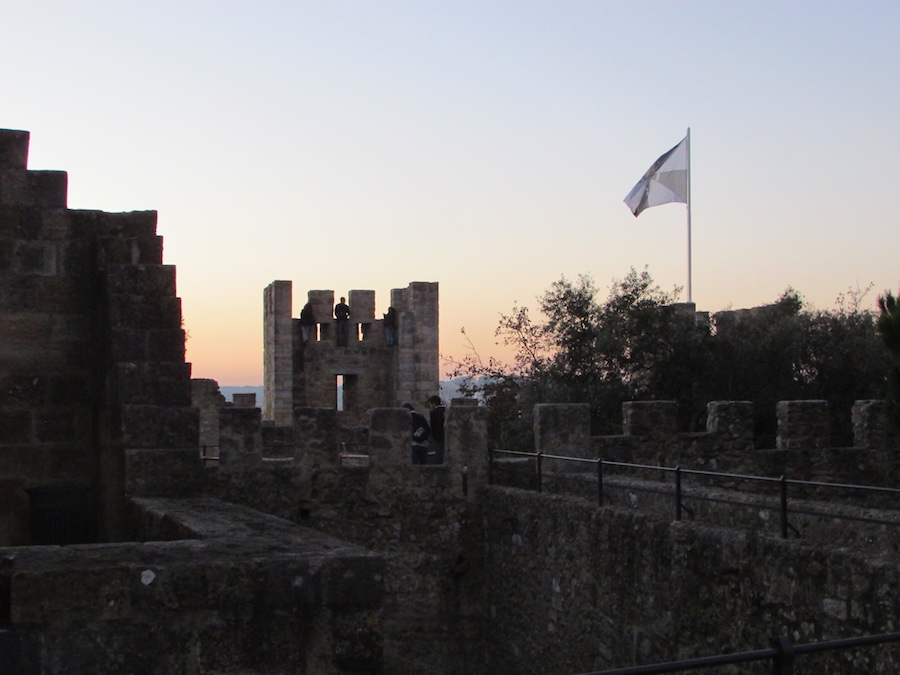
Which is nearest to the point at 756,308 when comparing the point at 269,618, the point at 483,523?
the point at 483,523

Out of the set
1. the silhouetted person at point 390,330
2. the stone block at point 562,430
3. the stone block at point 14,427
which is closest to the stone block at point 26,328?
the stone block at point 14,427

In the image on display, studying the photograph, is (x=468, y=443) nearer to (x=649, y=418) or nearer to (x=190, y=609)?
(x=649, y=418)

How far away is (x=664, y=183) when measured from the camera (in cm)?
2639

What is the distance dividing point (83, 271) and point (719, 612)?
4.77 meters

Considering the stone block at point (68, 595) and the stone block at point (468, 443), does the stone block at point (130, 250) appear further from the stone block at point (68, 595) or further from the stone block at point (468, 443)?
the stone block at point (468, 443)

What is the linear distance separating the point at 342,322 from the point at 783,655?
3101 centimetres

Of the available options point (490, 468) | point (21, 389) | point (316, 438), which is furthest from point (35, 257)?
point (490, 468)

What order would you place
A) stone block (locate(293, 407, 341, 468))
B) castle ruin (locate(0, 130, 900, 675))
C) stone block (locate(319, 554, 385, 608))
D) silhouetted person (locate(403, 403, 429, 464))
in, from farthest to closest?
silhouetted person (locate(403, 403, 429, 464))
stone block (locate(293, 407, 341, 468))
stone block (locate(319, 554, 385, 608))
castle ruin (locate(0, 130, 900, 675))

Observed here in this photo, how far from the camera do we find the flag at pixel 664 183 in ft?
85.6

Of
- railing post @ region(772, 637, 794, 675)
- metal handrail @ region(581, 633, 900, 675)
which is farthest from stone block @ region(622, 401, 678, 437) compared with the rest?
railing post @ region(772, 637, 794, 675)

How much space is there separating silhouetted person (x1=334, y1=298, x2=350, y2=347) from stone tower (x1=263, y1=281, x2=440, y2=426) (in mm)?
112

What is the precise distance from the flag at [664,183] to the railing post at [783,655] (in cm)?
2225

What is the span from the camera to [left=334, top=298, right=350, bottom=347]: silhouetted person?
3475 cm

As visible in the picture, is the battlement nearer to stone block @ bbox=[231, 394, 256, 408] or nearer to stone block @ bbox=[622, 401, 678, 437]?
stone block @ bbox=[622, 401, 678, 437]
